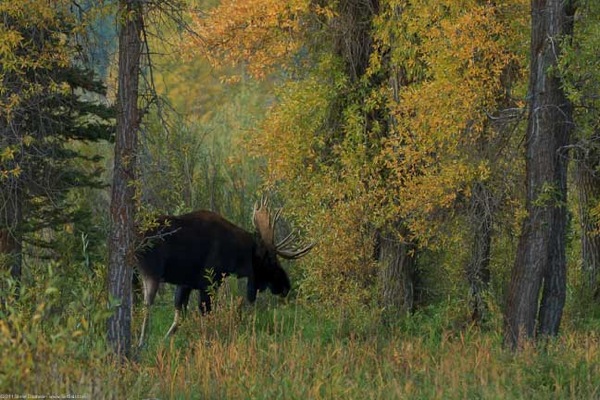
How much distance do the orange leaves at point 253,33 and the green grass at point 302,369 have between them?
5678mm

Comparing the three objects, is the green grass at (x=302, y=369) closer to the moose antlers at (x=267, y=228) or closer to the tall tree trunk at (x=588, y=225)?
the moose antlers at (x=267, y=228)

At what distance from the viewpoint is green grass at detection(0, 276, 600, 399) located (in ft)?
29.6

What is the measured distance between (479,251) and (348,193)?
6.93 ft

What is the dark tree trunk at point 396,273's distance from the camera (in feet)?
62.6

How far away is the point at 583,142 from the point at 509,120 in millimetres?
1371

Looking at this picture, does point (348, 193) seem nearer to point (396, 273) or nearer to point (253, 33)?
point (396, 273)

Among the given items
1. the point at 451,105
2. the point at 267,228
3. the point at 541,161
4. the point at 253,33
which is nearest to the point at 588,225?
the point at 451,105

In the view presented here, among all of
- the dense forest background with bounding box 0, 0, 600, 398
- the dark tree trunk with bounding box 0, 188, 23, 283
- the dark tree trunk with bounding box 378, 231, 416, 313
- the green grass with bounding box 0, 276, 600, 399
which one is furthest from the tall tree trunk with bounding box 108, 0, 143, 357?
the dark tree trunk with bounding box 378, 231, 416, 313

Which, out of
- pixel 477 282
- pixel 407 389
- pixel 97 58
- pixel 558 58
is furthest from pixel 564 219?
pixel 97 58

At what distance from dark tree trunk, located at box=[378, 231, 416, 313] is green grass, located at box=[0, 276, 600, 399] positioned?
148 inches

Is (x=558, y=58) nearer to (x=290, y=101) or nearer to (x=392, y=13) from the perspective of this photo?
(x=392, y=13)

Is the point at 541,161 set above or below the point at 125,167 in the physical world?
above

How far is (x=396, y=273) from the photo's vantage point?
758 inches

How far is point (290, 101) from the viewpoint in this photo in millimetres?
19562
